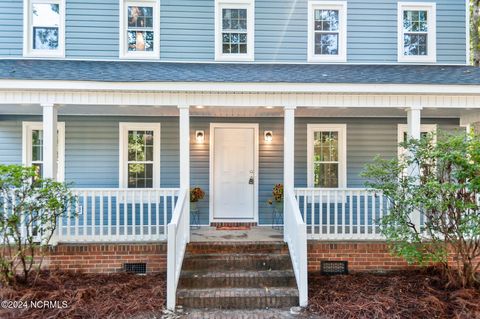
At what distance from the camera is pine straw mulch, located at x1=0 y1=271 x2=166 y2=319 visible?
13.4ft

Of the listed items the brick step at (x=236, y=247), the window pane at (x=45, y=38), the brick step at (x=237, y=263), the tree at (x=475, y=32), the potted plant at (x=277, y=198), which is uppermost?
the tree at (x=475, y=32)

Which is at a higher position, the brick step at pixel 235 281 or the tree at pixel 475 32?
the tree at pixel 475 32

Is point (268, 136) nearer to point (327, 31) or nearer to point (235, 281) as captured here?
point (327, 31)

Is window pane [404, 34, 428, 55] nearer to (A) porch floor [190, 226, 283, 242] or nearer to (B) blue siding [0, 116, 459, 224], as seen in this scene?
(B) blue siding [0, 116, 459, 224]

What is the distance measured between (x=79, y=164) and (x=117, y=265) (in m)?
3.01

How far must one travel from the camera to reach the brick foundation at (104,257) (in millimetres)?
5238

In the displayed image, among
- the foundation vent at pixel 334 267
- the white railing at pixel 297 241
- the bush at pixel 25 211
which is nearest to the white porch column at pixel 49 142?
the bush at pixel 25 211

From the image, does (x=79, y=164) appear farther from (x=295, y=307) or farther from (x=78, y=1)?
(x=295, y=307)

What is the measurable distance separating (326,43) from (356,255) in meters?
4.80

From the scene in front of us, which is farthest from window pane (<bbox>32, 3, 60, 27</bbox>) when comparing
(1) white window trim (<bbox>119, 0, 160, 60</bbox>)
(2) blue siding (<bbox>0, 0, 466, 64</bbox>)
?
(1) white window trim (<bbox>119, 0, 160, 60</bbox>)

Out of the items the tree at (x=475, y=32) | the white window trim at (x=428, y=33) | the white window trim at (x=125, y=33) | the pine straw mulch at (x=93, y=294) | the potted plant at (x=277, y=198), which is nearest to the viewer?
the pine straw mulch at (x=93, y=294)

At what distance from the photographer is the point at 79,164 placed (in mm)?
7293

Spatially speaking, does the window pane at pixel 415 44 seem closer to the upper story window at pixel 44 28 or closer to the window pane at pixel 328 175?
the window pane at pixel 328 175

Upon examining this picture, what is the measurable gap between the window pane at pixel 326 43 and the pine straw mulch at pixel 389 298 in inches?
196
